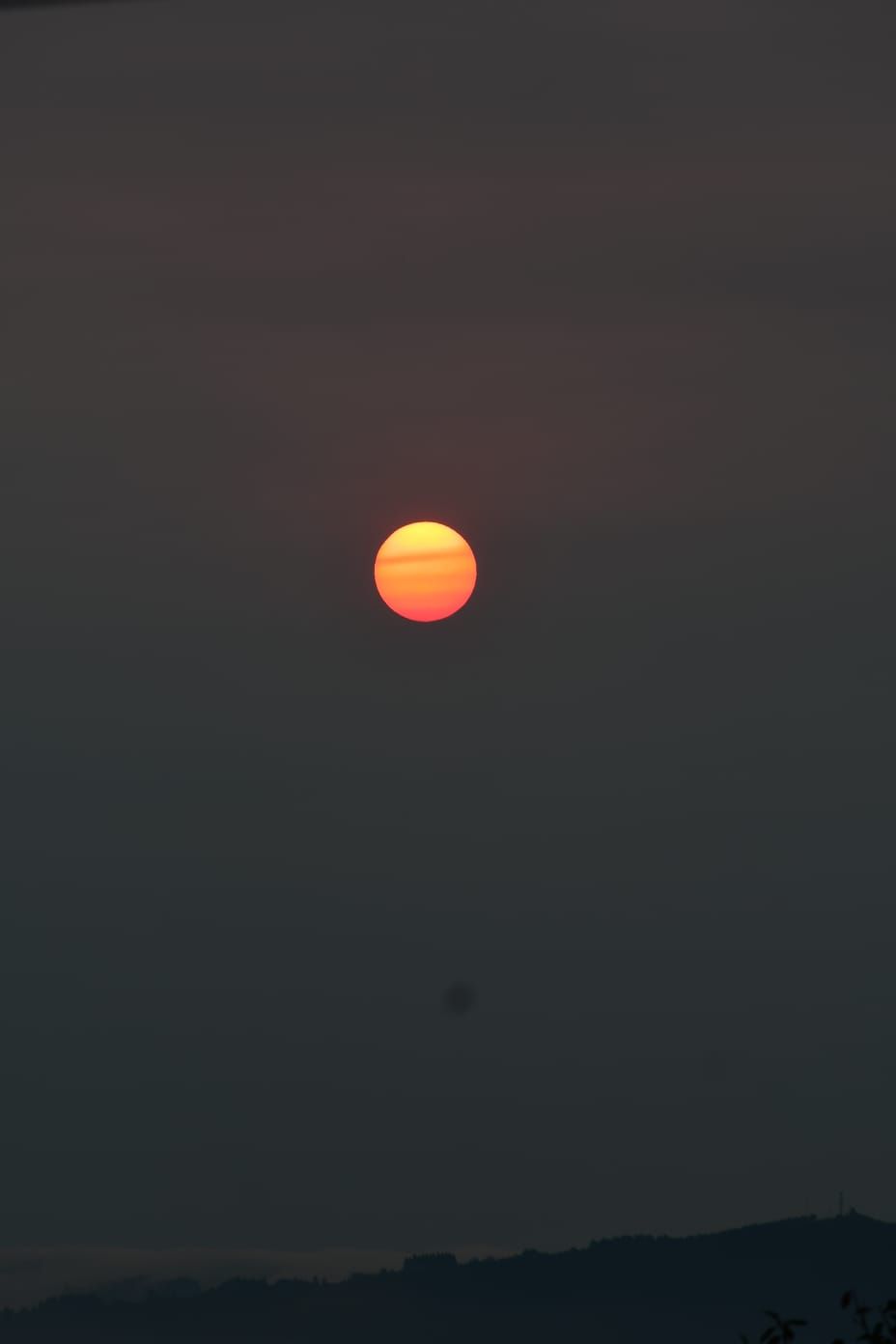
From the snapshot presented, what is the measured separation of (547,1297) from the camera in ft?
177

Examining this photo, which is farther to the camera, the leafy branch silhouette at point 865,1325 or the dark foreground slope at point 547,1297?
the dark foreground slope at point 547,1297

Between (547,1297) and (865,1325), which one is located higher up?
(547,1297)

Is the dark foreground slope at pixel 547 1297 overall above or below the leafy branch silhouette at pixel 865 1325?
above

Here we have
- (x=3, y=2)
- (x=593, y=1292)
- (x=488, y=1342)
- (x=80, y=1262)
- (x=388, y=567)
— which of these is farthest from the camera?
(x=488, y=1342)

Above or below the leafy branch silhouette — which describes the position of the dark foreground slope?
above

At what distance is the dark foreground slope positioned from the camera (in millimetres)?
47844

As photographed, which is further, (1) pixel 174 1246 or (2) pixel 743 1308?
(2) pixel 743 1308

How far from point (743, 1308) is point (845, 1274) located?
11338 millimetres

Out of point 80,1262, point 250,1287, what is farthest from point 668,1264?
point 80,1262

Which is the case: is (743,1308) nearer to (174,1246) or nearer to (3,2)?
(174,1246)

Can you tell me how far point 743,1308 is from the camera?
5994cm

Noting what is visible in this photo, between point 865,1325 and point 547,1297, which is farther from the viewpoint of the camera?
point 547,1297

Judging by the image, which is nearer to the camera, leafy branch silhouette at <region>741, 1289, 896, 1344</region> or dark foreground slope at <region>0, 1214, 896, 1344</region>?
leafy branch silhouette at <region>741, 1289, 896, 1344</region>

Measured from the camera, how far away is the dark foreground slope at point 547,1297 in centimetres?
4784
